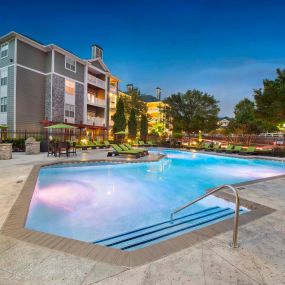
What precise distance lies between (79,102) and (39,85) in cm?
536

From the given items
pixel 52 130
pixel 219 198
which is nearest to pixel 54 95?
pixel 52 130

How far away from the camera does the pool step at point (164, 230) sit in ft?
13.8

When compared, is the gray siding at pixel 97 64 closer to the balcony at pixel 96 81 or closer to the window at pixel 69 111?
the balcony at pixel 96 81

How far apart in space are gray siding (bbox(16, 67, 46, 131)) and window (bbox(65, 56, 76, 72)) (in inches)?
132

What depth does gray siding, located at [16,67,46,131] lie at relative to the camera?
21.7 metres

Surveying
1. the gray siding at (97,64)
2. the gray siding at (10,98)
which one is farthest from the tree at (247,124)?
the gray siding at (10,98)

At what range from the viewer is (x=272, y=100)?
22281mm

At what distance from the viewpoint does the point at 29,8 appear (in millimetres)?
47469

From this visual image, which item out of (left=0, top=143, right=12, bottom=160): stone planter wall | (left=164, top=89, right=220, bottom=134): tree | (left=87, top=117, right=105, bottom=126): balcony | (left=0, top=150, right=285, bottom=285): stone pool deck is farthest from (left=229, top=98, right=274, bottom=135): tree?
(left=0, top=150, right=285, bottom=285): stone pool deck

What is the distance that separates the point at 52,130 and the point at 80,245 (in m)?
22.7

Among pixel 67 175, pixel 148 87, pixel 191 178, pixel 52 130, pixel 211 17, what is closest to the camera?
pixel 67 175

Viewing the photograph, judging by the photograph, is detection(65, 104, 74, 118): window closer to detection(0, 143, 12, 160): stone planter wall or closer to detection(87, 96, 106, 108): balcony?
detection(87, 96, 106, 108): balcony

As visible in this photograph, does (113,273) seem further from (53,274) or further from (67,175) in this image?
(67,175)

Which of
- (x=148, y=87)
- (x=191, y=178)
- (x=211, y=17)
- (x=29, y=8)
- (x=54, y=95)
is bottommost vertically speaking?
(x=191, y=178)
